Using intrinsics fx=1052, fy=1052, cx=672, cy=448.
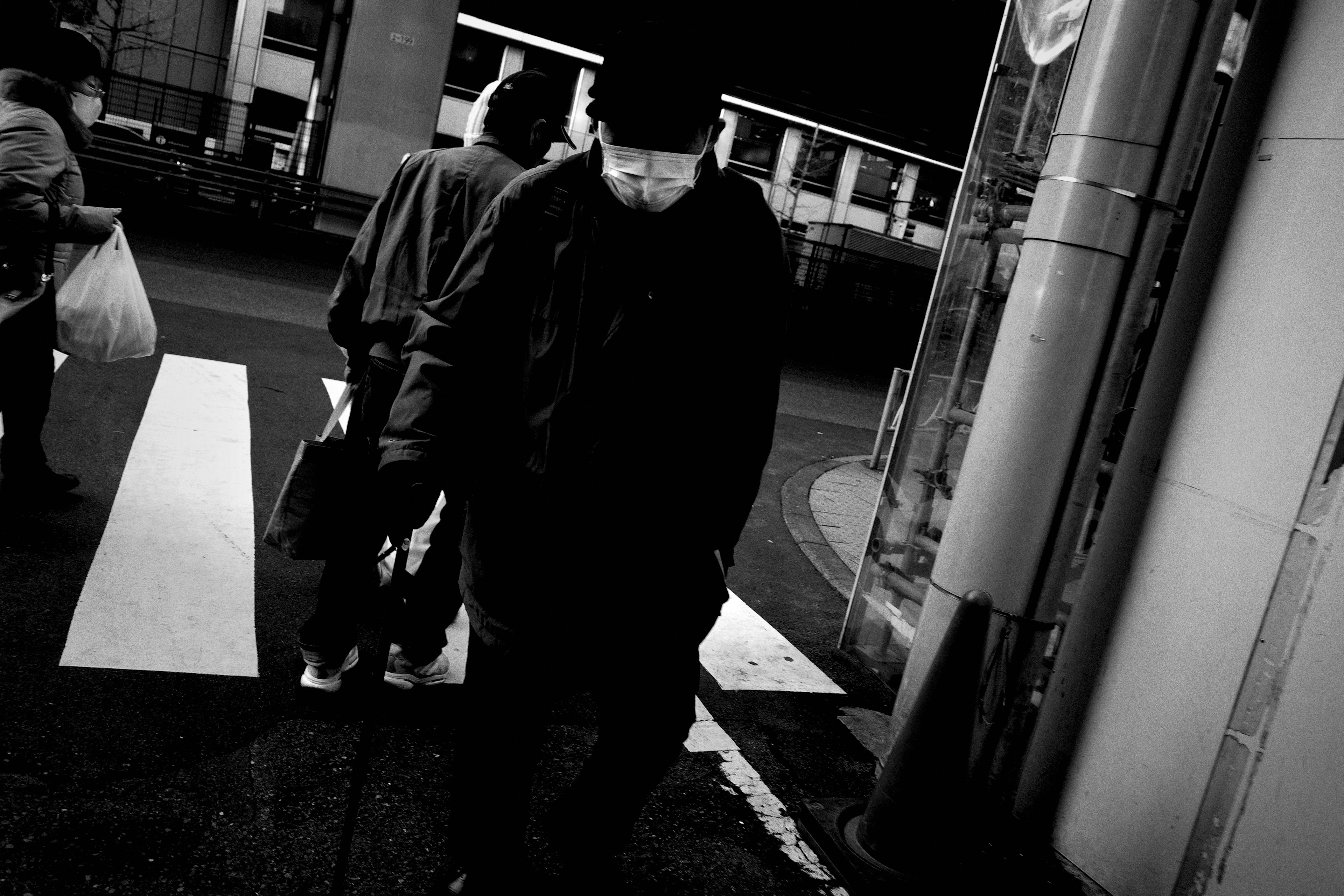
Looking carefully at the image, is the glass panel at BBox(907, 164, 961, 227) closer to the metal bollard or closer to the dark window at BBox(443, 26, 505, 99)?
the dark window at BBox(443, 26, 505, 99)

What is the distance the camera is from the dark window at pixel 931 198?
42.5 metres

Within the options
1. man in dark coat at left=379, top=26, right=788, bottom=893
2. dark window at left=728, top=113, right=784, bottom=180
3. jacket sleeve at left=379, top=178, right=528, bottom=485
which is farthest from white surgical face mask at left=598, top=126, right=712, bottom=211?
dark window at left=728, top=113, right=784, bottom=180

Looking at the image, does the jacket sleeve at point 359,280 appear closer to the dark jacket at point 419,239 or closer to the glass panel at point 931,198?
the dark jacket at point 419,239

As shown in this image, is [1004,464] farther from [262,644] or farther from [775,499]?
[775,499]

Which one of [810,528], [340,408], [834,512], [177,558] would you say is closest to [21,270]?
[177,558]

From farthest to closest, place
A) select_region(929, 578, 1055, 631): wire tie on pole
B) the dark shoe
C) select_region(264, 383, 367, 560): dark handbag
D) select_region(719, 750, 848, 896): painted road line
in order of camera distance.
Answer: the dark shoe → select_region(929, 578, 1055, 631): wire tie on pole → select_region(264, 383, 367, 560): dark handbag → select_region(719, 750, 848, 896): painted road line

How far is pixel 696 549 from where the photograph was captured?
7.68 feet

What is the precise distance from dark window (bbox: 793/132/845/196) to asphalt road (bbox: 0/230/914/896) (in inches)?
1427

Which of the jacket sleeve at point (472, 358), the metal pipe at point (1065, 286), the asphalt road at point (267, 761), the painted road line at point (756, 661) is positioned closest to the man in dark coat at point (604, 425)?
the jacket sleeve at point (472, 358)

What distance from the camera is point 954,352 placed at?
457 centimetres

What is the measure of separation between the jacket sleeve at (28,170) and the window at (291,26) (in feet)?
117

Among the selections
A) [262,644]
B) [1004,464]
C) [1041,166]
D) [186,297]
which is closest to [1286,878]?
[1004,464]

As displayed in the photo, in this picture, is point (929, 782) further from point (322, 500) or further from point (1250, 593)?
point (322, 500)

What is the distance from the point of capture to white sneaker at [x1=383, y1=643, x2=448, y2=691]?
362 cm
